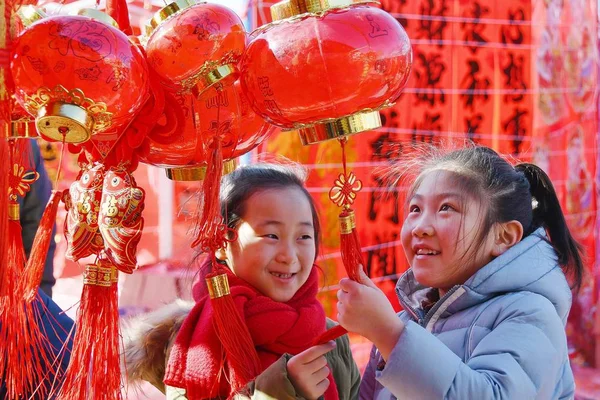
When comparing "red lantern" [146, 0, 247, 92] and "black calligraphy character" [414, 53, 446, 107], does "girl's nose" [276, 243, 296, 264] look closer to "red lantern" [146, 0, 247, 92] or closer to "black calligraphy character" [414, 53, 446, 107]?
"red lantern" [146, 0, 247, 92]

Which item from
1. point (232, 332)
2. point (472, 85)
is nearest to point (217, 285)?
point (232, 332)

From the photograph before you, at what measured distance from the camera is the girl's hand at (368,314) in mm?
1027

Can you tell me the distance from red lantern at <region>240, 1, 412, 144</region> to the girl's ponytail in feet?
2.00

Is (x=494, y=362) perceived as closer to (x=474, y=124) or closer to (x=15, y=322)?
(x=15, y=322)

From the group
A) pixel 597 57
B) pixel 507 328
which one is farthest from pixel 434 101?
pixel 507 328

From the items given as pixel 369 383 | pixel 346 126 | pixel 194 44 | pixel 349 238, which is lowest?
pixel 369 383

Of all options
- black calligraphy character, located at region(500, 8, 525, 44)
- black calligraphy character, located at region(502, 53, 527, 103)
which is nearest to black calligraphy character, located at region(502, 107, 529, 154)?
black calligraphy character, located at region(502, 53, 527, 103)

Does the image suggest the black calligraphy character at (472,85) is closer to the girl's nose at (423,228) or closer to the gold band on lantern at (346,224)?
the girl's nose at (423,228)

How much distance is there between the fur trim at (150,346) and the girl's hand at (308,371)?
440mm

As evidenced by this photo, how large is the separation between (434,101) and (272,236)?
1.78 metres

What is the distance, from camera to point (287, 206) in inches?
54.7

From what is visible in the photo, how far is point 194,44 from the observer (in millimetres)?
886

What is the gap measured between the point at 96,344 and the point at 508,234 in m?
0.76

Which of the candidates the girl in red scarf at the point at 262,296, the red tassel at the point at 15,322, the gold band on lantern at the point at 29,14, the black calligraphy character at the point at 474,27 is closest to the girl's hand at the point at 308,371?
the girl in red scarf at the point at 262,296
